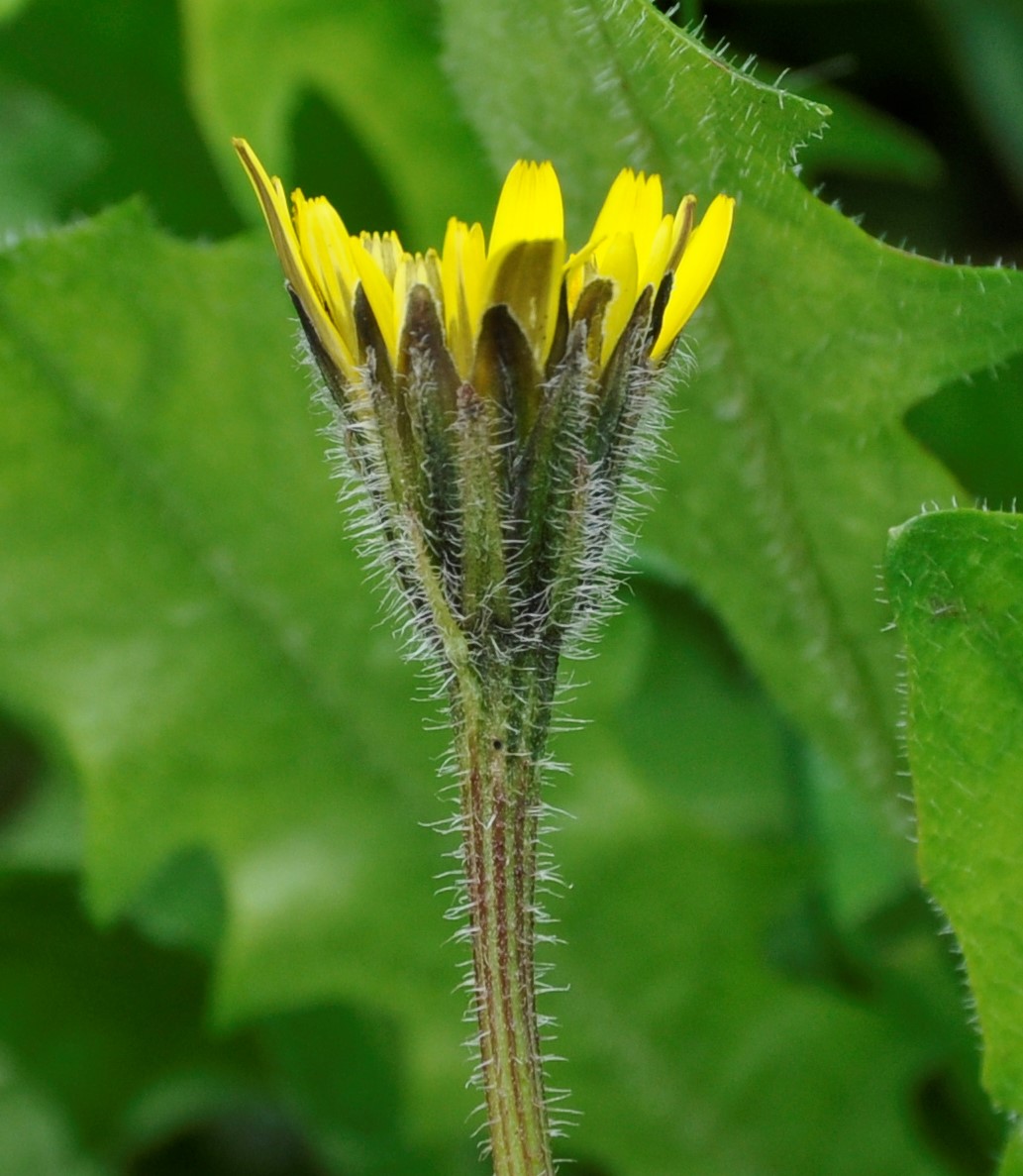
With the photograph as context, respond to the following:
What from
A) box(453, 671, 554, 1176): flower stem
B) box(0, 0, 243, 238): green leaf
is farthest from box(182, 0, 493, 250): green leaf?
box(453, 671, 554, 1176): flower stem

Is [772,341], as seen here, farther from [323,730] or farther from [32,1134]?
[32,1134]

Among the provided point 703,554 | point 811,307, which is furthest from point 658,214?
point 703,554

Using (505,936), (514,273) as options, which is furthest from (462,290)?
(505,936)

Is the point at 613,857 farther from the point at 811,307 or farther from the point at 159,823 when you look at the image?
the point at 811,307

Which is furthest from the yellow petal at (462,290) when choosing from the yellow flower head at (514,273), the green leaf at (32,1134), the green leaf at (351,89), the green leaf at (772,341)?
the green leaf at (32,1134)

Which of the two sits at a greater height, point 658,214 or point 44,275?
point 44,275

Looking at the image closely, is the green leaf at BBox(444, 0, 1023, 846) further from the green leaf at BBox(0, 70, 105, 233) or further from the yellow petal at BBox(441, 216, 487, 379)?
the green leaf at BBox(0, 70, 105, 233)
